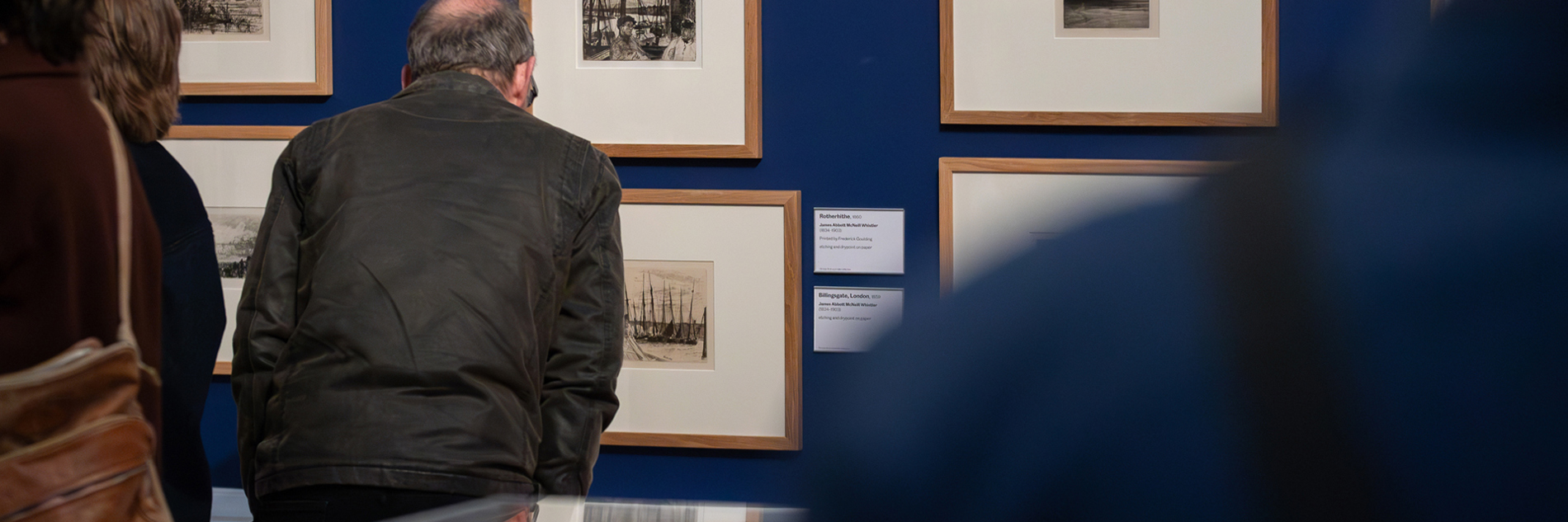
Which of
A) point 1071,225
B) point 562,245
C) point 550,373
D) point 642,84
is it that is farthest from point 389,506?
point 1071,225

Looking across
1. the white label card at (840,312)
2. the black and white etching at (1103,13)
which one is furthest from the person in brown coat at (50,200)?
the black and white etching at (1103,13)

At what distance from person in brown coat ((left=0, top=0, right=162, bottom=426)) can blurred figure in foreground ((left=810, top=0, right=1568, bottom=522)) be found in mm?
1004

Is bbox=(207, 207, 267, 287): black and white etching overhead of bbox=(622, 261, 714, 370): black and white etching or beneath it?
overhead

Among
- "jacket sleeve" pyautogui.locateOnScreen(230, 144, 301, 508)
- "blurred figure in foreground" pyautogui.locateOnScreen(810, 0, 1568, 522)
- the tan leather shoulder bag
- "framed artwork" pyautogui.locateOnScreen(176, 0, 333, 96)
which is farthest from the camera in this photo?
"framed artwork" pyautogui.locateOnScreen(176, 0, 333, 96)

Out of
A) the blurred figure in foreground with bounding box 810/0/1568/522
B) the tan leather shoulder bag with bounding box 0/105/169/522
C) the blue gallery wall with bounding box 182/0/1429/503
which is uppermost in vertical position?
the blue gallery wall with bounding box 182/0/1429/503

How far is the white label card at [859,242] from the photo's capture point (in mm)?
1538

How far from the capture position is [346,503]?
1.04 meters

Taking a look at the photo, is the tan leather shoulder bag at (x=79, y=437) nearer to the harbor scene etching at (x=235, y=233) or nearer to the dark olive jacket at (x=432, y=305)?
the dark olive jacket at (x=432, y=305)

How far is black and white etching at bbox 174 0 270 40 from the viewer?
1.64 meters

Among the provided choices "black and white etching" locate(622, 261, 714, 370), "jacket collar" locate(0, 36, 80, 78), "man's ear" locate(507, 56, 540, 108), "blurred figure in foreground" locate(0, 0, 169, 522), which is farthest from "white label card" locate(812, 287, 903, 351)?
"jacket collar" locate(0, 36, 80, 78)

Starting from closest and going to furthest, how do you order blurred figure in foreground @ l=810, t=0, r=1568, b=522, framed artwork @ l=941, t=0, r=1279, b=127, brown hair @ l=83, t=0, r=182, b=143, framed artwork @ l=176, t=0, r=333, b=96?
blurred figure in foreground @ l=810, t=0, r=1568, b=522 → brown hair @ l=83, t=0, r=182, b=143 → framed artwork @ l=941, t=0, r=1279, b=127 → framed artwork @ l=176, t=0, r=333, b=96

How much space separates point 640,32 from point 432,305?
708 millimetres

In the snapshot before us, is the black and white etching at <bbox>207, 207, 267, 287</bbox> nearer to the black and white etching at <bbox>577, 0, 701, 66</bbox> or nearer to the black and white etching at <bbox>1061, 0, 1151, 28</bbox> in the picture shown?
the black and white etching at <bbox>577, 0, 701, 66</bbox>

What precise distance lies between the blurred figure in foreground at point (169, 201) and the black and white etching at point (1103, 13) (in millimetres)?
1306
